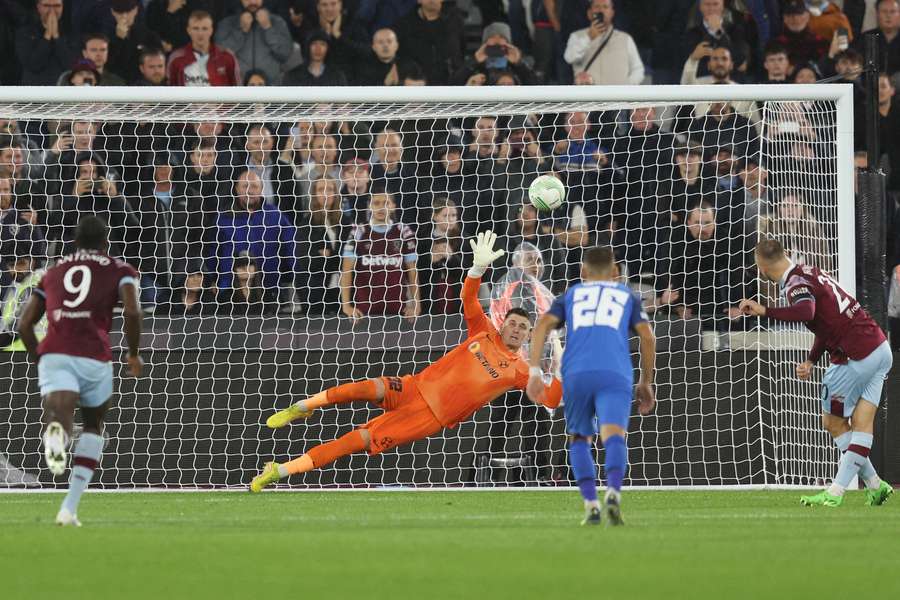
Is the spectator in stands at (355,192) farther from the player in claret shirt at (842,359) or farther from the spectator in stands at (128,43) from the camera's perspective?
the player in claret shirt at (842,359)

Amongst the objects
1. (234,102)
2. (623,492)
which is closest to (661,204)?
(623,492)

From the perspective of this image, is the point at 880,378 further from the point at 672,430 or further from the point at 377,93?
the point at 377,93

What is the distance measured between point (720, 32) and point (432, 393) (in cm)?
665

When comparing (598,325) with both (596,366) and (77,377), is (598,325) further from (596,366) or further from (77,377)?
(77,377)

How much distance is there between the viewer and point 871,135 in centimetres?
1305

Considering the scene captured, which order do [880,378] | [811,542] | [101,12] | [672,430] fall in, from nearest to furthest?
1. [811,542]
2. [880,378]
3. [672,430]
4. [101,12]

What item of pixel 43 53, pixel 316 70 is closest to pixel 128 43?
pixel 43 53

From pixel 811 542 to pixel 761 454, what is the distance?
589 cm

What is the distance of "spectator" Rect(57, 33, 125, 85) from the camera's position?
1552cm

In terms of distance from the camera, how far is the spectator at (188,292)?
45.6ft

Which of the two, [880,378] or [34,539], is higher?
[880,378]

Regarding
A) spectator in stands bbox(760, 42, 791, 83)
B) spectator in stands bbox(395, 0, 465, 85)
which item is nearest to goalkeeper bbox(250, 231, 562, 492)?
spectator in stands bbox(395, 0, 465, 85)

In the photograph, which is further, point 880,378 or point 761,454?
point 761,454

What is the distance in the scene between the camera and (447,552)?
23.0 ft
